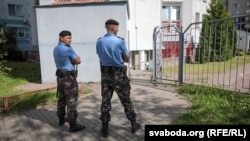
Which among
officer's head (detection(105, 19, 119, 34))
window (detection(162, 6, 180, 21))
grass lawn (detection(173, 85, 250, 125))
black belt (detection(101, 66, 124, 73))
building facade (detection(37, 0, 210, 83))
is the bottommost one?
grass lawn (detection(173, 85, 250, 125))

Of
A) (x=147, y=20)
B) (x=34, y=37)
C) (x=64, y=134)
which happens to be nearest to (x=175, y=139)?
(x=64, y=134)

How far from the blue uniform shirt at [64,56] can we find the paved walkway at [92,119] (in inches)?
47.0

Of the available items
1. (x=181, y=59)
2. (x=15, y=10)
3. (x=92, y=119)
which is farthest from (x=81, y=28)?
(x=15, y=10)

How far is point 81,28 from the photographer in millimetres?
8523

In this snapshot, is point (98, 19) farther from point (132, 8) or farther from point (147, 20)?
point (147, 20)

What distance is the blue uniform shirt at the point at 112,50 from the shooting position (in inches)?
150

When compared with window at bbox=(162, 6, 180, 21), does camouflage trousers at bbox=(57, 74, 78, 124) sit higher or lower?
lower

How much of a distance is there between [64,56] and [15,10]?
28751 mm

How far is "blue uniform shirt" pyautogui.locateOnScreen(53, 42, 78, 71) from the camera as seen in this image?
13.6 ft

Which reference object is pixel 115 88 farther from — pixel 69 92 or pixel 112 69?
pixel 69 92

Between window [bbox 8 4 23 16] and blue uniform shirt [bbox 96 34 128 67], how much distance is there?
28666 mm

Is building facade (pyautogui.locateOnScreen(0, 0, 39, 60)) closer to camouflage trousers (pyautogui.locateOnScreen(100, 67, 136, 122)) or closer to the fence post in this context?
the fence post

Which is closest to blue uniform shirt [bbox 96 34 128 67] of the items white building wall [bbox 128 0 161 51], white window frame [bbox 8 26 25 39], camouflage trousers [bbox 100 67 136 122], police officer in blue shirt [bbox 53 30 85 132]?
camouflage trousers [bbox 100 67 136 122]

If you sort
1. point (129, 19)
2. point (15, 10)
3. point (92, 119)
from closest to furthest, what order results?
point (92, 119) < point (129, 19) < point (15, 10)
